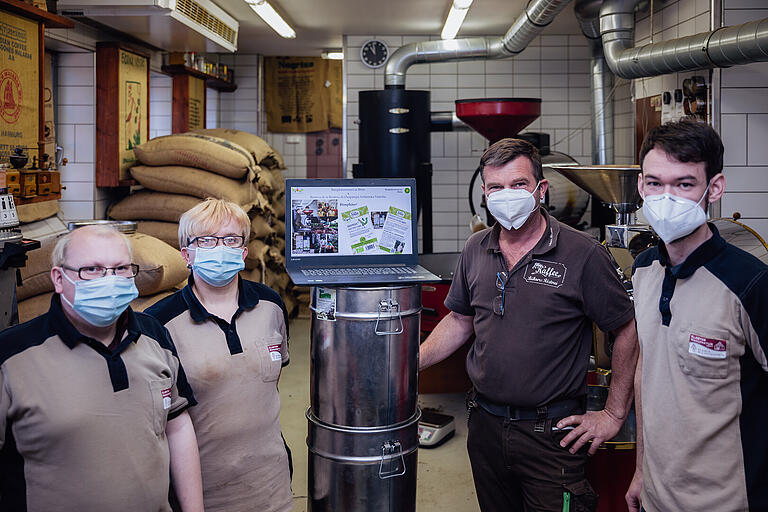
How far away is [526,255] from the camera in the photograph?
2.27m

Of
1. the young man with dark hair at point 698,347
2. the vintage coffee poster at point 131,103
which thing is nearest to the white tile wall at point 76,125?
the vintage coffee poster at point 131,103

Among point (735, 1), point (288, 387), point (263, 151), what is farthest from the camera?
point (263, 151)

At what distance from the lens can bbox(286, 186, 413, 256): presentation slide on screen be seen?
246cm

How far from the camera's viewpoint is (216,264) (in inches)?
81.1

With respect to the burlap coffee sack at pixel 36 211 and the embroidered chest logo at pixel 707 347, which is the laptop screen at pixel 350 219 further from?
the burlap coffee sack at pixel 36 211

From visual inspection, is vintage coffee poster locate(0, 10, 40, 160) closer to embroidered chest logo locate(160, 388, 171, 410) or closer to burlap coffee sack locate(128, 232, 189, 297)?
burlap coffee sack locate(128, 232, 189, 297)

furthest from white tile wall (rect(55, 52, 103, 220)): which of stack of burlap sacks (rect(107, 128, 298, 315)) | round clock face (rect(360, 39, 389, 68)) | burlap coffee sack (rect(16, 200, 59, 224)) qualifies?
round clock face (rect(360, 39, 389, 68))

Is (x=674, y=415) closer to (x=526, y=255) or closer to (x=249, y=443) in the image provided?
(x=526, y=255)

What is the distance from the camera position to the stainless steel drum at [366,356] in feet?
7.43

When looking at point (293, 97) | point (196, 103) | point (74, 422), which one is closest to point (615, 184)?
point (74, 422)

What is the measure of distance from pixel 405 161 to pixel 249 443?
3721 millimetres

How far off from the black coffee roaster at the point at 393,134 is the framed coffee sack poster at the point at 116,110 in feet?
5.50

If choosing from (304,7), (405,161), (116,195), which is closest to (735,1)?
(405,161)

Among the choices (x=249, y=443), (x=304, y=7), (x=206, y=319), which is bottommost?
(x=249, y=443)
